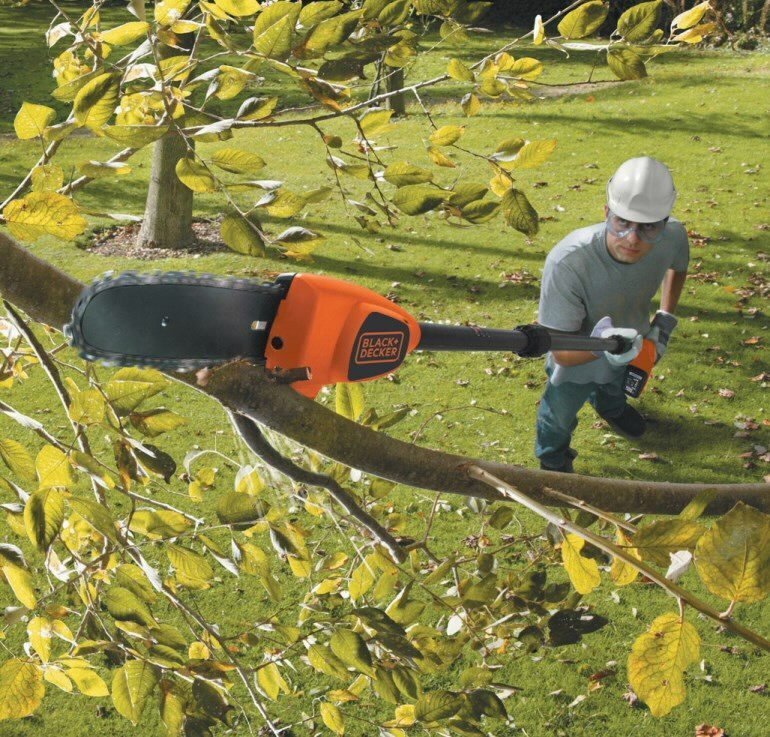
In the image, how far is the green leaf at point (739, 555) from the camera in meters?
0.73

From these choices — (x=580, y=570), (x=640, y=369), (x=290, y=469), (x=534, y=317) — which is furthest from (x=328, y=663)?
(x=534, y=317)

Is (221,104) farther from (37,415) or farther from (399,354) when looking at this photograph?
(399,354)

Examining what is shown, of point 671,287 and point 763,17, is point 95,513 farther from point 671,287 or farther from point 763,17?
point 763,17

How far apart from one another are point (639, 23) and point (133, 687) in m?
1.41

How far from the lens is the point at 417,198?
5.14ft

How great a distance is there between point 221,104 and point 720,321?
10681mm

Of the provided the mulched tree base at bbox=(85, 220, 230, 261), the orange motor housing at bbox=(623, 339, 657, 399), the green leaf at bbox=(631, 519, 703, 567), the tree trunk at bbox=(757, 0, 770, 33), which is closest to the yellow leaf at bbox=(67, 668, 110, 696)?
the green leaf at bbox=(631, 519, 703, 567)

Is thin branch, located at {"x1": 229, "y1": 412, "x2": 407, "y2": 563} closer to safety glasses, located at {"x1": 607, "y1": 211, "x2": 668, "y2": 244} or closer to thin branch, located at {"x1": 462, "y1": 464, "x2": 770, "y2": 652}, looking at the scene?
thin branch, located at {"x1": 462, "y1": 464, "x2": 770, "y2": 652}

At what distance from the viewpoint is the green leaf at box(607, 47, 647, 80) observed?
5.30 feet

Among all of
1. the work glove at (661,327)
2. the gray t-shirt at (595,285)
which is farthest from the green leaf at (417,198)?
the work glove at (661,327)

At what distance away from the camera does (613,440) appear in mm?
6141

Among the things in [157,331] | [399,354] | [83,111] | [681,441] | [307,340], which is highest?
[83,111]

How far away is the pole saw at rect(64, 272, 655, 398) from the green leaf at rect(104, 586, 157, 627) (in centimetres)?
44

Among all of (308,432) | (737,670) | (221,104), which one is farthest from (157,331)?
(221,104)
